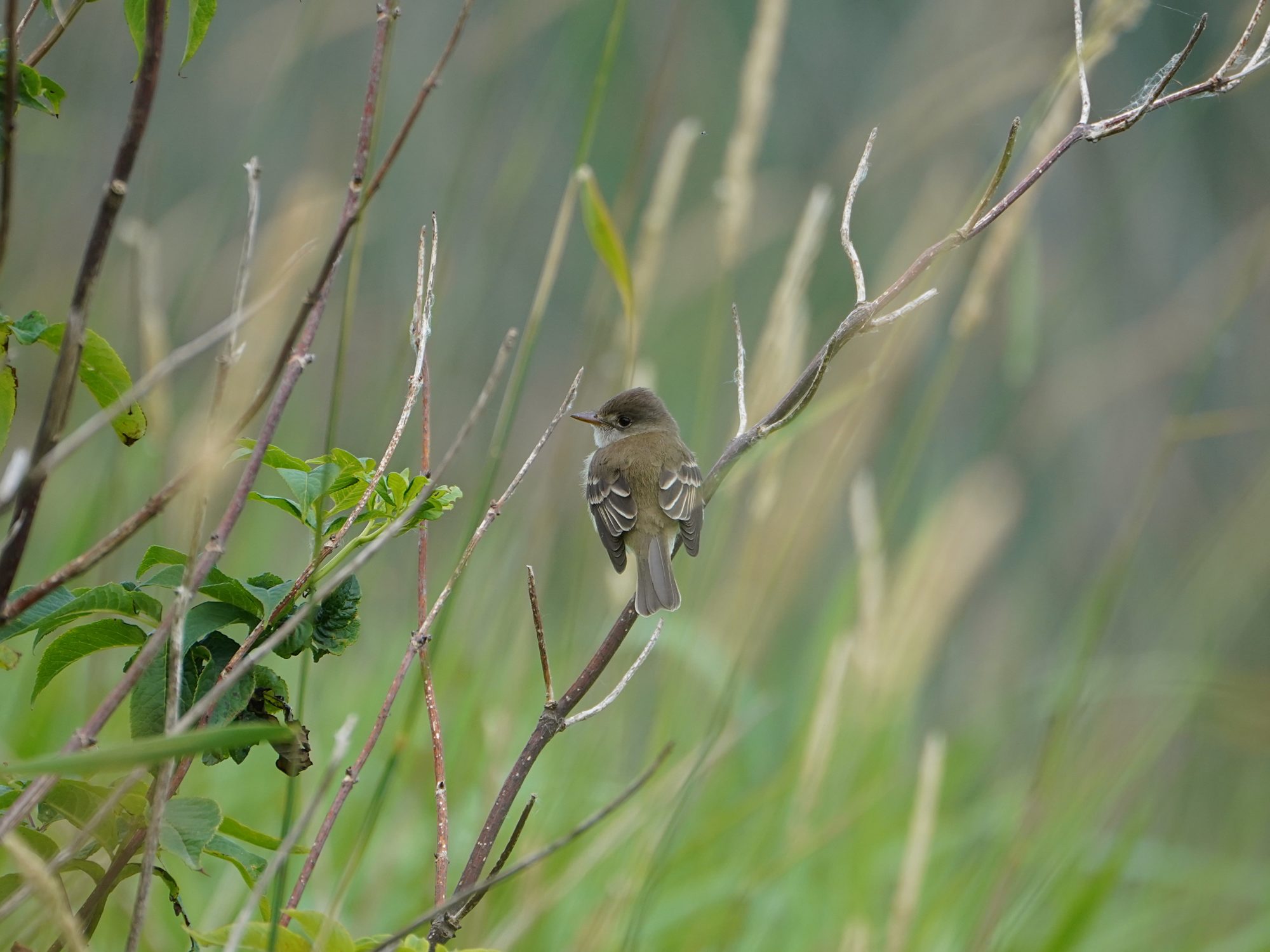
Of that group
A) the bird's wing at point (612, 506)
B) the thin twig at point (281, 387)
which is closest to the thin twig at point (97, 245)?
the thin twig at point (281, 387)

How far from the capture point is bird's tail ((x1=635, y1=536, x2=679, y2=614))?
2.50 metres

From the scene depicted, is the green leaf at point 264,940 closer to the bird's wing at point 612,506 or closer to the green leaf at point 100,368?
the green leaf at point 100,368

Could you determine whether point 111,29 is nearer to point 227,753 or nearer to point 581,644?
point 581,644

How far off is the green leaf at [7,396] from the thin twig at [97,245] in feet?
0.54

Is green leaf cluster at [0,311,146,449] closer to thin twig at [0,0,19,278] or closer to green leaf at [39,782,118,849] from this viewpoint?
thin twig at [0,0,19,278]

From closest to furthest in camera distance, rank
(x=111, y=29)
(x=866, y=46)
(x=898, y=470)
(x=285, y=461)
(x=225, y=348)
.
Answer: (x=225, y=348) → (x=285, y=461) → (x=898, y=470) → (x=111, y=29) → (x=866, y=46)

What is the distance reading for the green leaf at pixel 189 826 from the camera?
0.98 m

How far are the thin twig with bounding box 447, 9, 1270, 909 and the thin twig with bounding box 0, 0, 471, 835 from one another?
0.95 ft

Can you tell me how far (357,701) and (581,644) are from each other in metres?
0.69

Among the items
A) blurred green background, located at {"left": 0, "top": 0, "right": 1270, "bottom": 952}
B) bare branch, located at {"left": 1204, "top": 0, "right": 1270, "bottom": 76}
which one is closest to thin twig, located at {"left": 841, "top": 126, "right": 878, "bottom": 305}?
bare branch, located at {"left": 1204, "top": 0, "right": 1270, "bottom": 76}

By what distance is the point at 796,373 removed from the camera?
116 inches

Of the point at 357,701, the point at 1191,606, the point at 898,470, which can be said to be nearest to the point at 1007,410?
the point at 1191,606

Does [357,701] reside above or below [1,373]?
above

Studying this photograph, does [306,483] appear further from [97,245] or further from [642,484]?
[642,484]
